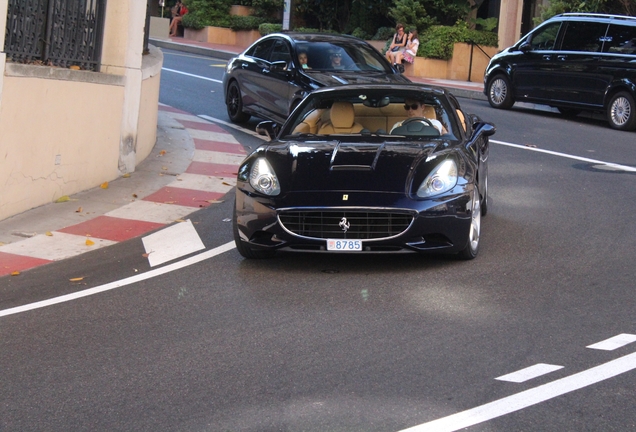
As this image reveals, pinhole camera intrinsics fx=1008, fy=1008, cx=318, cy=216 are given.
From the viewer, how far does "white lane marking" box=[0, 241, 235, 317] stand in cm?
675

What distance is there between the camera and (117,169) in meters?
11.5

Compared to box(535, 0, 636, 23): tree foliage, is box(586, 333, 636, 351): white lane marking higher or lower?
lower

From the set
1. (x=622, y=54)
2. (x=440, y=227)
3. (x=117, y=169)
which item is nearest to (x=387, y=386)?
(x=440, y=227)

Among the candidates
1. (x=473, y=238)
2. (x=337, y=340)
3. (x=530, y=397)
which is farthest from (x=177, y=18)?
(x=530, y=397)

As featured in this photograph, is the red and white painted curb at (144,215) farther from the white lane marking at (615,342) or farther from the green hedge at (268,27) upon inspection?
the green hedge at (268,27)

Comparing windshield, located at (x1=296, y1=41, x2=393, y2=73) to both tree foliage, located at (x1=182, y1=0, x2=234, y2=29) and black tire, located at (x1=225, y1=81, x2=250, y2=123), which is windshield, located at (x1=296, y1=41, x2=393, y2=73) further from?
tree foliage, located at (x1=182, y1=0, x2=234, y2=29)

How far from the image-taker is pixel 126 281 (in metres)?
7.40

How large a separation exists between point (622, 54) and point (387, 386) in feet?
46.8

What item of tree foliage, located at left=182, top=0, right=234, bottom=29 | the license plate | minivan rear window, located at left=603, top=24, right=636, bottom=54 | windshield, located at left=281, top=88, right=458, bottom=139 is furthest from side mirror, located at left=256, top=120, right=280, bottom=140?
tree foliage, located at left=182, top=0, right=234, bottom=29

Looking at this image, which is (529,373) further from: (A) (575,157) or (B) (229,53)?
(B) (229,53)

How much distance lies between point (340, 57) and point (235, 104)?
2850 millimetres

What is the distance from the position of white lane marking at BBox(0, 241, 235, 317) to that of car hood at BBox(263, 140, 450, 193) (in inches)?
37.5

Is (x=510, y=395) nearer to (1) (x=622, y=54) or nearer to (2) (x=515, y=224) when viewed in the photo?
(2) (x=515, y=224)

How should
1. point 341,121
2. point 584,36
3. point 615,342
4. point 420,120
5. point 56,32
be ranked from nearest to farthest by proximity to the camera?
point 615,342, point 420,120, point 341,121, point 56,32, point 584,36
